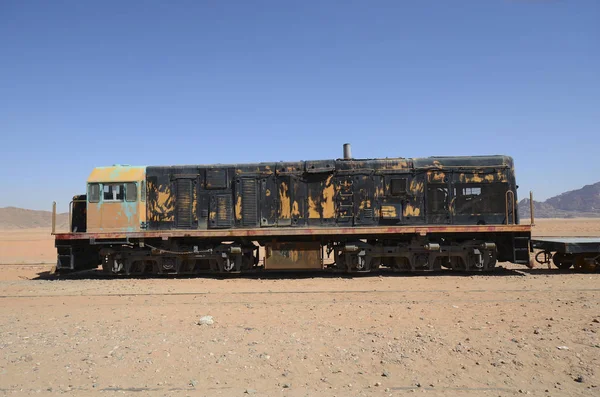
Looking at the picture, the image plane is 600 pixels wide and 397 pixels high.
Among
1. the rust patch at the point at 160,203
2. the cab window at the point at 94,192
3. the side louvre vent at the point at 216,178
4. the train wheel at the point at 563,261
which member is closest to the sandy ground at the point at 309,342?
the train wheel at the point at 563,261

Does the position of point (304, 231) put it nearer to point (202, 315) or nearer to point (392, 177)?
point (392, 177)

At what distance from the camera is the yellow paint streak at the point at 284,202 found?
13875 mm

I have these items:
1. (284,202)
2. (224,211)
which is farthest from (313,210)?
(224,211)

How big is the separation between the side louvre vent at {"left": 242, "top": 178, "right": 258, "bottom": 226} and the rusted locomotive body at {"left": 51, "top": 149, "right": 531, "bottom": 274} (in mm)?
34

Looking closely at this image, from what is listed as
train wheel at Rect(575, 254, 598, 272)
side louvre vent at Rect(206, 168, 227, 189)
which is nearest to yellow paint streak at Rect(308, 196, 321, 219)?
side louvre vent at Rect(206, 168, 227, 189)

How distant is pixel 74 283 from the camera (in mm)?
12734

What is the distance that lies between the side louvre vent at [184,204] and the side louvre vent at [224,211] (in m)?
0.98

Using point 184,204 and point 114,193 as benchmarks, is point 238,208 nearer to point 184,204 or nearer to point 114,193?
point 184,204

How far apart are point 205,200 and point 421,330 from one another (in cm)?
932

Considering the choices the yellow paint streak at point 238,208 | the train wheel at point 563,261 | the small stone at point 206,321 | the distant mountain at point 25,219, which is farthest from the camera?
the distant mountain at point 25,219

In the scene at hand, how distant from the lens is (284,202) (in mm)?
13914

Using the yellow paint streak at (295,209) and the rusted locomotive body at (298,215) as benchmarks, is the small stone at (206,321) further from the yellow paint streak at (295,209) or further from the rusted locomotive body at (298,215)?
the yellow paint streak at (295,209)

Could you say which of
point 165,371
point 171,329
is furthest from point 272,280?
point 165,371

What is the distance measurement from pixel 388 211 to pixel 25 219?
128 metres
